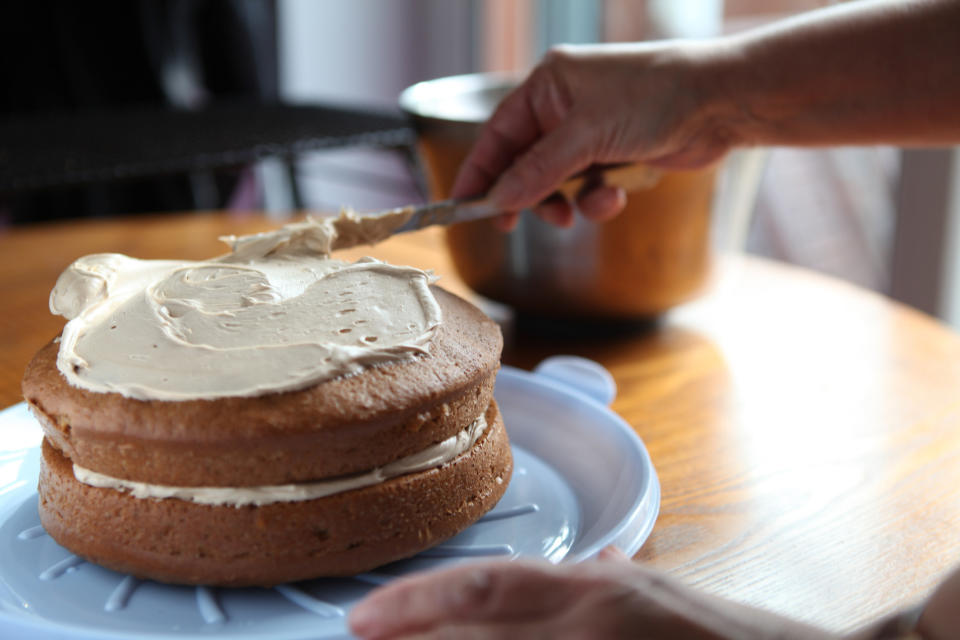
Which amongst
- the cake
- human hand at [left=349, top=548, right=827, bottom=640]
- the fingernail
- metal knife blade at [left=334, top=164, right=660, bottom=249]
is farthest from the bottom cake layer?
the fingernail

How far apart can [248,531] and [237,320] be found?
0.52ft

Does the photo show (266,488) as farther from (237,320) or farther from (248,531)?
(237,320)

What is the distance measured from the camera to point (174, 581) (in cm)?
61

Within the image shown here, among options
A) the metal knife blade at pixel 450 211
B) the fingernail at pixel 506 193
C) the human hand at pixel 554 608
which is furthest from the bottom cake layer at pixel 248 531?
the fingernail at pixel 506 193

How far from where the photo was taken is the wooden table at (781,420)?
2.21ft

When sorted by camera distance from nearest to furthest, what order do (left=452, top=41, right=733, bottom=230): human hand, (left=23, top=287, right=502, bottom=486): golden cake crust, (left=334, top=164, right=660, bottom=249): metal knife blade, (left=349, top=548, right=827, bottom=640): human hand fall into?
(left=349, top=548, right=827, bottom=640): human hand < (left=23, top=287, right=502, bottom=486): golden cake crust < (left=334, top=164, right=660, bottom=249): metal knife blade < (left=452, top=41, right=733, bottom=230): human hand

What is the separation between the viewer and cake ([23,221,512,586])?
0.59m

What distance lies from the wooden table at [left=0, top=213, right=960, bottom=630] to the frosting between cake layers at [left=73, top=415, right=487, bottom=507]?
0.20 m

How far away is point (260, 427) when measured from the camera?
58 centimetres

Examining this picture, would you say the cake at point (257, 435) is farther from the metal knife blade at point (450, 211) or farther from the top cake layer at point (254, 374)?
the metal knife blade at point (450, 211)

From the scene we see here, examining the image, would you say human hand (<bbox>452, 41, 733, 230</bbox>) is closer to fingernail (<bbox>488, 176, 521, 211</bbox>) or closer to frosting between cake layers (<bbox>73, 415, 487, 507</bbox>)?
fingernail (<bbox>488, 176, 521, 211</bbox>)

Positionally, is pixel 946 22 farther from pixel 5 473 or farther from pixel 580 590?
pixel 5 473

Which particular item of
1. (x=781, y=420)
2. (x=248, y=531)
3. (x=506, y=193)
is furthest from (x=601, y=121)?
(x=248, y=531)

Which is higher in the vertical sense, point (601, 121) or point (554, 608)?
point (601, 121)
